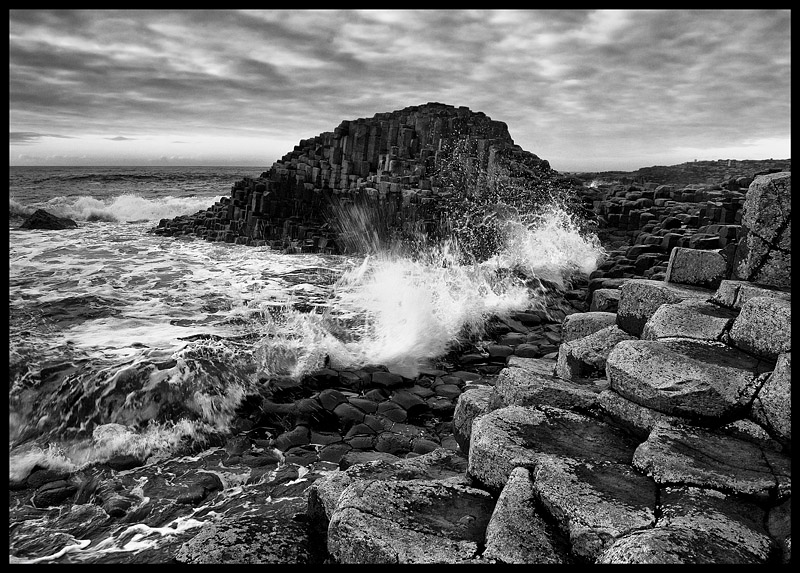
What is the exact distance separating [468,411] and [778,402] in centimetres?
223

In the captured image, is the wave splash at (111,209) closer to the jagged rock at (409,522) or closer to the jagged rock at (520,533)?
the jagged rock at (409,522)

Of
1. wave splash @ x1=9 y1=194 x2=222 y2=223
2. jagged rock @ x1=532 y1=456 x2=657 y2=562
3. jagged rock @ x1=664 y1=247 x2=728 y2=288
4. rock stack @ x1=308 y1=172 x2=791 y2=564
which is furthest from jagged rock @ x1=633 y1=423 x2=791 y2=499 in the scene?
wave splash @ x1=9 y1=194 x2=222 y2=223

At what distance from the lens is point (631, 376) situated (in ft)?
11.5

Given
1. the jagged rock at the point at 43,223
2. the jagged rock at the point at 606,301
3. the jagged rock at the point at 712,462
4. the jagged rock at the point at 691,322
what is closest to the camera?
the jagged rock at the point at 712,462

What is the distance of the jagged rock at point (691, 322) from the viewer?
12.4 ft

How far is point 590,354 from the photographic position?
16.1ft

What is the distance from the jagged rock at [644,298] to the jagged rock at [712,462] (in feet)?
5.64

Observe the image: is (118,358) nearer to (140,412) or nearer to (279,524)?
(140,412)

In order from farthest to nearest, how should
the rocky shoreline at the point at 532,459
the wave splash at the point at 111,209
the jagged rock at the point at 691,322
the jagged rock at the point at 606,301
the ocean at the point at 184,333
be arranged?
the wave splash at the point at 111,209 < the jagged rock at the point at 606,301 < the ocean at the point at 184,333 < the jagged rock at the point at 691,322 < the rocky shoreline at the point at 532,459

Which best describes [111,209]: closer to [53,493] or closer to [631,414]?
[53,493]

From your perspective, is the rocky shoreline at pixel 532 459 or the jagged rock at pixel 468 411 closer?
the rocky shoreline at pixel 532 459

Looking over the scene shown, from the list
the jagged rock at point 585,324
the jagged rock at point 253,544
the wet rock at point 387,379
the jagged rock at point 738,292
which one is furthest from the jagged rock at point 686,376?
the wet rock at point 387,379

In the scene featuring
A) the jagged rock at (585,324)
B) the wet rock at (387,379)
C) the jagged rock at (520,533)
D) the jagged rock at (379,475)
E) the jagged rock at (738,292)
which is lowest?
the wet rock at (387,379)

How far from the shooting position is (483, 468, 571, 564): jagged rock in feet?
8.23
